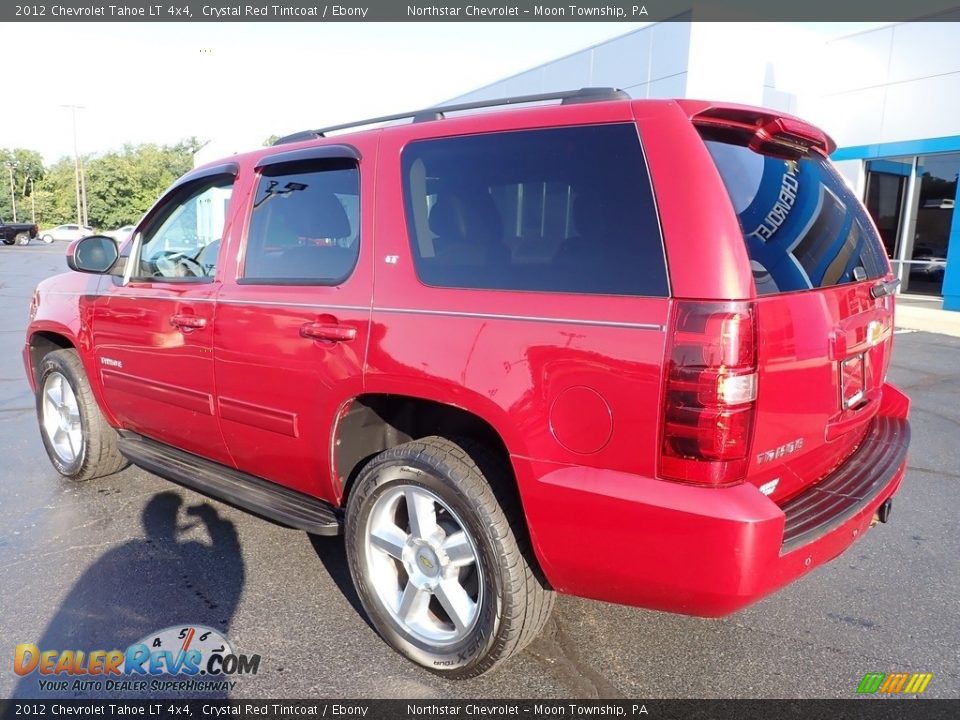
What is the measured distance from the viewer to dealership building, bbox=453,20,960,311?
48.0ft

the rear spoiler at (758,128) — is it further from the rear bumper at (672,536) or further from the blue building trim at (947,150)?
the blue building trim at (947,150)

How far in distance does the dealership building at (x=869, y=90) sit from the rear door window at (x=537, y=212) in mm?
13823

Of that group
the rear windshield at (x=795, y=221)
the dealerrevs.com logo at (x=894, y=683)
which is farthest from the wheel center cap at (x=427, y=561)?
the dealerrevs.com logo at (x=894, y=683)

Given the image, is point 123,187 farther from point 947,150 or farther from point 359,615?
point 359,615

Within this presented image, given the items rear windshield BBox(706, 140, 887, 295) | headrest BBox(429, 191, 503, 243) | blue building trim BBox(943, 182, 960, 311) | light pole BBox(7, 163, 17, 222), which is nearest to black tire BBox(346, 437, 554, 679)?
headrest BBox(429, 191, 503, 243)

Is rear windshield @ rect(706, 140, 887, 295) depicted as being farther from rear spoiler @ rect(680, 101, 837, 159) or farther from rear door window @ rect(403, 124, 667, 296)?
rear door window @ rect(403, 124, 667, 296)

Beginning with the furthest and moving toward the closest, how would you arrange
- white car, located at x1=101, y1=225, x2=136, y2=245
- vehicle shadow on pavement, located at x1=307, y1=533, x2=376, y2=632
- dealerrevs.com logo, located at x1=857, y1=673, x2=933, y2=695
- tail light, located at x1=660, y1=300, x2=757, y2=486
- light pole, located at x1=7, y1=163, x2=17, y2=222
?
light pole, located at x1=7, y1=163, x2=17, y2=222, white car, located at x1=101, y1=225, x2=136, y2=245, vehicle shadow on pavement, located at x1=307, y1=533, x2=376, y2=632, dealerrevs.com logo, located at x1=857, y1=673, x2=933, y2=695, tail light, located at x1=660, y1=300, x2=757, y2=486

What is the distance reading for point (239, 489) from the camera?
10.4 ft

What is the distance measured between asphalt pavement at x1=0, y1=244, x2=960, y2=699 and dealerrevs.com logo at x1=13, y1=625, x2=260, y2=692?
58mm

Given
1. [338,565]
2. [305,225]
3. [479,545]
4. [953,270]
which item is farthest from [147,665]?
[953,270]

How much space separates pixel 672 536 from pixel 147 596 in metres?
2.38

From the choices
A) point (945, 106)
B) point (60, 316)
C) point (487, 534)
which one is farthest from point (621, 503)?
point (945, 106)

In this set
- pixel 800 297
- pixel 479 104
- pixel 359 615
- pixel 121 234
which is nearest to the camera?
pixel 800 297

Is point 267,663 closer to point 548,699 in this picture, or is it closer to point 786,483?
point 548,699
